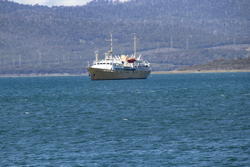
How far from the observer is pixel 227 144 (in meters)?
40.8

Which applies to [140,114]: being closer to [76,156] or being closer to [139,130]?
[139,130]

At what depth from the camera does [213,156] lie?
37.1 metres

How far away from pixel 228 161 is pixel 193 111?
93.7ft

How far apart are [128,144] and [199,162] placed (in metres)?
7.04

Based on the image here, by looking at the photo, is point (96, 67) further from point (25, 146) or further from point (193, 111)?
point (25, 146)

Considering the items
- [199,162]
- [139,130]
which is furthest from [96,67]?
[199,162]

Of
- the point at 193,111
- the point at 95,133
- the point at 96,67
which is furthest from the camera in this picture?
the point at 96,67

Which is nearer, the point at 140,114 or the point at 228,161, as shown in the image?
the point at 228,161

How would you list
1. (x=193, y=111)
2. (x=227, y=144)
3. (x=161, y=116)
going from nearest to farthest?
(x=227, y=144), (x=161, y=116), (x=193, y=111)

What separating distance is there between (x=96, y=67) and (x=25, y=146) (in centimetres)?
15405

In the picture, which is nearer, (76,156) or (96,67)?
(76,156)

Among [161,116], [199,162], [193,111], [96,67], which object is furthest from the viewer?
Answer: [96,67]

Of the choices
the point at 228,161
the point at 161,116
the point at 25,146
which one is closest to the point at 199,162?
the point at 228,161

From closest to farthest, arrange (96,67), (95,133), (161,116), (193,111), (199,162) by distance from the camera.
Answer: (199,162), (95,133), (161,116), (193,111), (96,67)
